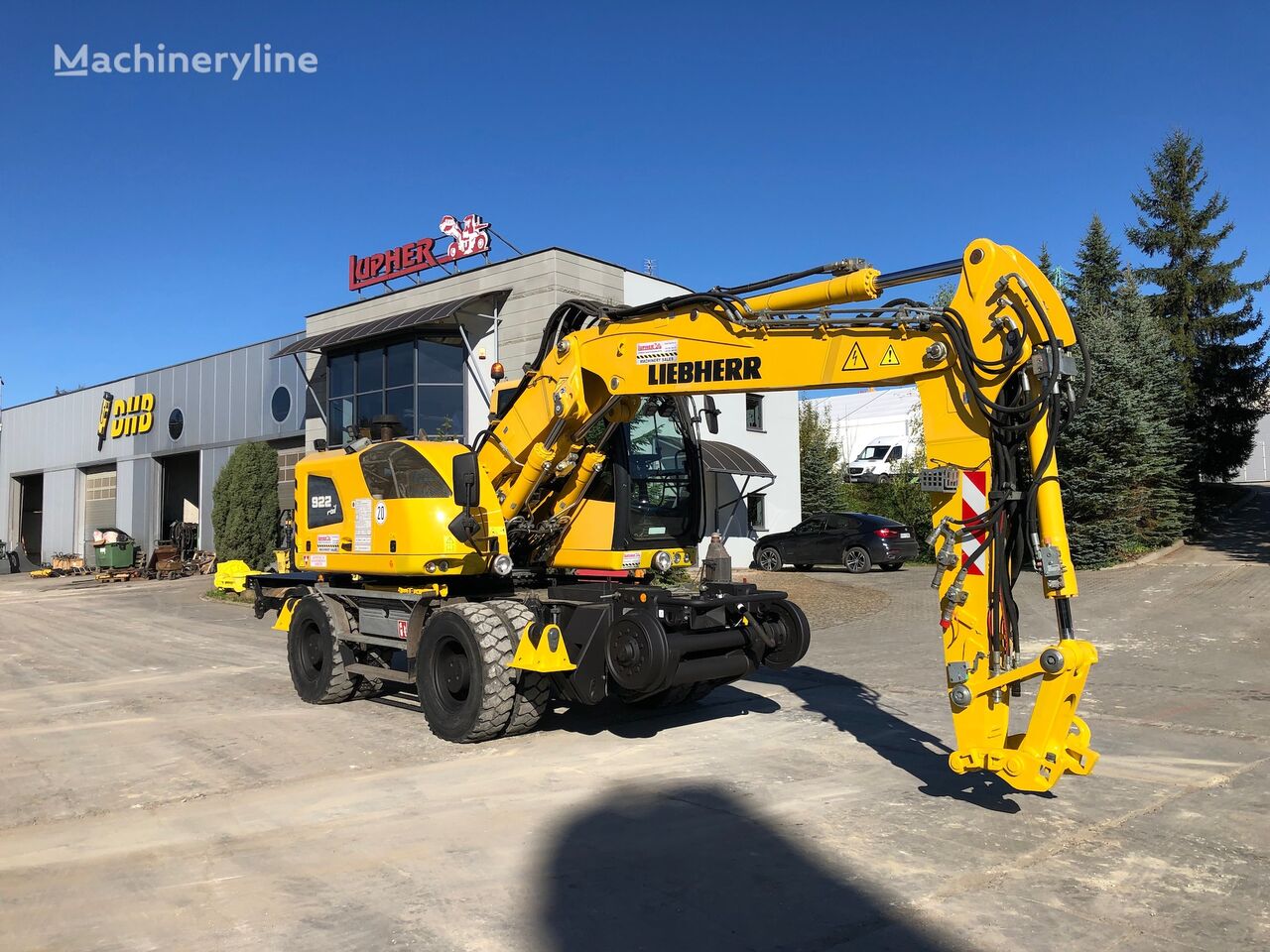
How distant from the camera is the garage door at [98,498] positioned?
3591 cm

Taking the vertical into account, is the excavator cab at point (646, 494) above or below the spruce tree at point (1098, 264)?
below

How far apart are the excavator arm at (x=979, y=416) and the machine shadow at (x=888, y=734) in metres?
0.80

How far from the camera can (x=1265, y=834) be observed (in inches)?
206

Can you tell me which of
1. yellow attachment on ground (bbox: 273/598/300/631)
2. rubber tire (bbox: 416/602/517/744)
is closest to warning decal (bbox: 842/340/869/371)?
rubber tire (bbox: 416/602/517/744)

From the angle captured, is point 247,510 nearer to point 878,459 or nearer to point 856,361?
point 856,361

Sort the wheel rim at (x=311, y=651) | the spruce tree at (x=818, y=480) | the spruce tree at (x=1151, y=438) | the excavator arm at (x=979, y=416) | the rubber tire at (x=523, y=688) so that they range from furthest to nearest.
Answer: the spruce tree at (x=818, y=480), the spruce tree at (x=1151, y=438), the wheel rim at (x=311, y=651), the rubber tire at (x=523, y=688), the excavator arm at (x=979, y=416)

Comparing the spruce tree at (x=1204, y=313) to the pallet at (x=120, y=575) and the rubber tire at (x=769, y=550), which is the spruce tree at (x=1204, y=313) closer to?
the rubber tire at (x=769, y=550)

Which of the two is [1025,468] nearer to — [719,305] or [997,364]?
[997,364]

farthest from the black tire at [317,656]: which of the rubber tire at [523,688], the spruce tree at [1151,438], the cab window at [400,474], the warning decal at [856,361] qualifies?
the spruce tree at [1151,438]

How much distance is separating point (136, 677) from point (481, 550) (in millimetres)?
6157

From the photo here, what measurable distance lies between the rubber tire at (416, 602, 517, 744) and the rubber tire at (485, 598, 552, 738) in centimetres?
4

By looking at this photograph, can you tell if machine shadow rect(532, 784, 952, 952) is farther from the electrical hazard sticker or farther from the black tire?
the black tire

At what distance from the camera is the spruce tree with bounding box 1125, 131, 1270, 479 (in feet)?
84.3

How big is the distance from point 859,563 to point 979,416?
16964 mm
